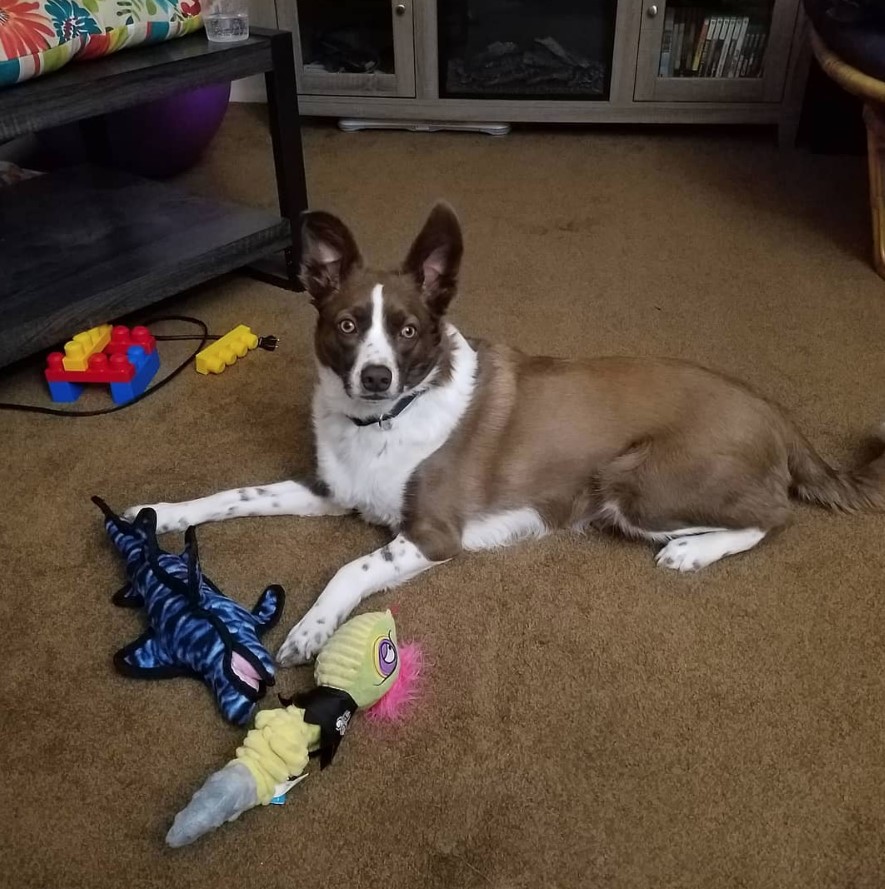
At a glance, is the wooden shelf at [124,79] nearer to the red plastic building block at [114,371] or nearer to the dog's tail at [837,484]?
the red plastic building block at [114,371]

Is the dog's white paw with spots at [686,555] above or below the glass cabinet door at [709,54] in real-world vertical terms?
below

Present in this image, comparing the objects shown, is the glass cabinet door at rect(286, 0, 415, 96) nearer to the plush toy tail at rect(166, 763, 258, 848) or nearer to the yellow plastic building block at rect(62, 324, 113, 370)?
the yellow plastic building block at rect(62, 324, 113, 370)

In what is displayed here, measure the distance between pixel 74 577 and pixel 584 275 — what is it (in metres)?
1.92

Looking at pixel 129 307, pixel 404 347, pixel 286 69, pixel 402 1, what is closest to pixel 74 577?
pixel 404 347

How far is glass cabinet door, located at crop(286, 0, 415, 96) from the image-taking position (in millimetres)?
4047

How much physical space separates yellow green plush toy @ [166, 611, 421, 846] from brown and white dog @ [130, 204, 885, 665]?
0.76ft

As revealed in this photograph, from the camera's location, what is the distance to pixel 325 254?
1.72 m

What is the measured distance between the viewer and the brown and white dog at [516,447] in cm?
171

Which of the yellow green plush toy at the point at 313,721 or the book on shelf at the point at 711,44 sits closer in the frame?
the yellow green plush toy at the point at 313,721

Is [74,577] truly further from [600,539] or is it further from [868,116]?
[868,116]

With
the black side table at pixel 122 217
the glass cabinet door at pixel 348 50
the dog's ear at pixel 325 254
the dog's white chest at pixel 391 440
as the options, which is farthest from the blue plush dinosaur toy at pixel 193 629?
the glass cabinet door at pixel 348 50

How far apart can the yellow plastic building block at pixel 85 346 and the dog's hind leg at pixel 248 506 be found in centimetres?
54

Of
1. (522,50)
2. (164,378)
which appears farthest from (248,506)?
(522,50)

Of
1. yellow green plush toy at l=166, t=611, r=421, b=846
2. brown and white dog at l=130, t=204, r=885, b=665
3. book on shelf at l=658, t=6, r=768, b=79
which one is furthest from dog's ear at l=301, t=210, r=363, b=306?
book on shelf at l=658, t=6, r=768, b=79
